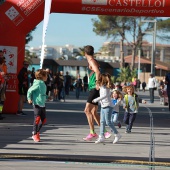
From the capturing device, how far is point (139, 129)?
17.7 metres

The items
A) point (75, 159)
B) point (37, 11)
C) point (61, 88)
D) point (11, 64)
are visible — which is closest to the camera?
point (75, 159)

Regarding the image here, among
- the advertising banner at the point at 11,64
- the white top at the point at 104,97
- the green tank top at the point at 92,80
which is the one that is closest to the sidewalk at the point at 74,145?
the white top at the point at 104,97

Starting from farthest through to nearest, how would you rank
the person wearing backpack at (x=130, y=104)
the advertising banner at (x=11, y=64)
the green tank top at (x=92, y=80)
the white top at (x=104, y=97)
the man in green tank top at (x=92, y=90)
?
the advertising banner at (x=11, y=64), the person wearing backpack at (x=130, y=104), the green tank top at (x=92, y=80), the man in green tank top at (x=92, y=90), the white top at (x=104, y=97)

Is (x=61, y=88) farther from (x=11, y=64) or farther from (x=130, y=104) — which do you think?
(x=130, y=104)

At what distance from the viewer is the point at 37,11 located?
2019 cm

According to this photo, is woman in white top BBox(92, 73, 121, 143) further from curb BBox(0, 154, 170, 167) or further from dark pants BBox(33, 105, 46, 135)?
curb BBox(0, 154, 170, 167)

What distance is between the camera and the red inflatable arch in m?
20.0

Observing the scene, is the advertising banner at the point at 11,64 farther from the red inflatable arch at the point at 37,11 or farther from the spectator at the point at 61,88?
the spectator at the point at 61,88

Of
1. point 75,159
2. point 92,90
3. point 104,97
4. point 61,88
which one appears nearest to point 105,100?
point 104,97

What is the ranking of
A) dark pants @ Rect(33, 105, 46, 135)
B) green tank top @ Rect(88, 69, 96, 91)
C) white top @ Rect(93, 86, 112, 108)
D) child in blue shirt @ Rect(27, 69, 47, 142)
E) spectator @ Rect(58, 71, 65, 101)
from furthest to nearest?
1. spectator @ Rect(58, 71, 65, 101)
2. green tank top @ Rect(88, 69, 96, 91)
3. dark pants @ Rect(33, 105, 46, 135)
4. child in blue shirt @ Rect(27, 69, 47, 142)
5. white top @ Rect(93, 86, 112, 108)

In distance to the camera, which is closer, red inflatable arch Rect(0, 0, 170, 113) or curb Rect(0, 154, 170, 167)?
curb Rect(0, 154, 170, 167)

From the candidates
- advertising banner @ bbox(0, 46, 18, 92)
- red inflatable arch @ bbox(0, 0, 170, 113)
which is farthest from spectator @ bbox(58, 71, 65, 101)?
red inflatable arch @ bbox(0, 0, 170, 113)

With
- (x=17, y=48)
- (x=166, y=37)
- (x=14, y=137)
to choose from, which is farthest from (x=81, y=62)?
(x=14, y=137)

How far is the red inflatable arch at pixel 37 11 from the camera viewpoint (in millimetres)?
19984
